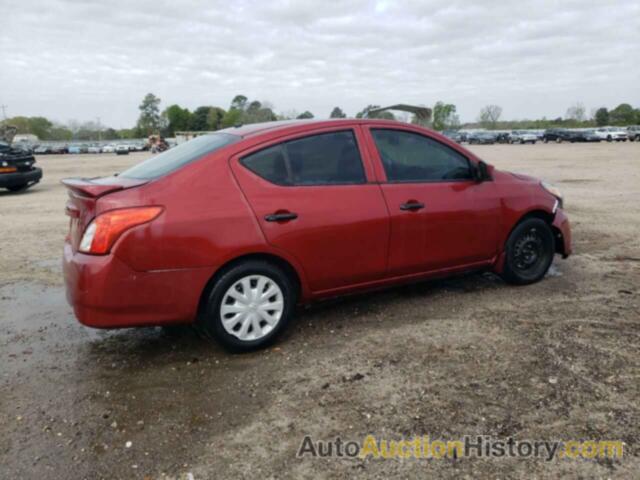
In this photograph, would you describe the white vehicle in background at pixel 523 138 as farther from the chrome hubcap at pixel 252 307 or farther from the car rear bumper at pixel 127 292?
the car rear bumper at pixel 127 292

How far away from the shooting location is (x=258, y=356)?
3734mm

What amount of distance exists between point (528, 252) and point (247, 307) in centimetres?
296

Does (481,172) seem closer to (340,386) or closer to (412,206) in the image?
(412,206)

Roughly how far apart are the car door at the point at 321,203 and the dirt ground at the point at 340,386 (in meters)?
0.56

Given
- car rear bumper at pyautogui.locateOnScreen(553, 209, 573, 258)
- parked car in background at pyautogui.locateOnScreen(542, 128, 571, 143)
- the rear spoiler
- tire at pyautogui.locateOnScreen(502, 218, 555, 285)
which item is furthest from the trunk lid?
parked car in background at pyautogui.locateOnScreen(542, 128, 571, 143)

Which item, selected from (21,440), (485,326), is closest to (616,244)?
(485,326)

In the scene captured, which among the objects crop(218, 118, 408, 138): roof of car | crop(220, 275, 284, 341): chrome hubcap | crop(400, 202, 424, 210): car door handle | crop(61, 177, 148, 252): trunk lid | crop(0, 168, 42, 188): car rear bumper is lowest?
crop(220, 275, 284, 341): chrome hubcap

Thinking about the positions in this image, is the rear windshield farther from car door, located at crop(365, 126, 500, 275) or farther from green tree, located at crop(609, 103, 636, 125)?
green tree, located at crop(609, 103, 636, 125)

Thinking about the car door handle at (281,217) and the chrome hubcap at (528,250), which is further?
the chrome hubcap at (528,250)

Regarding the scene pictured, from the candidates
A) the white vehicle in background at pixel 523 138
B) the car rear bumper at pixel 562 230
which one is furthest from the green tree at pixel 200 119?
the car rear bumper at pixel 562 230

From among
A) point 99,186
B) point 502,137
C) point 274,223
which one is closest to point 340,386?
point 274,223

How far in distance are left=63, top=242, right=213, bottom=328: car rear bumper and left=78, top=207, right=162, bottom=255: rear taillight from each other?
0.24 ft

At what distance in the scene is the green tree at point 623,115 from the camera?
84.9 meters

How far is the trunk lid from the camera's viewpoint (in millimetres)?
3377
